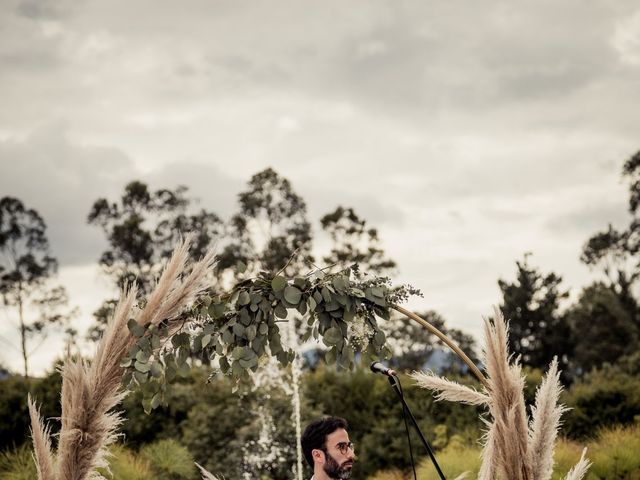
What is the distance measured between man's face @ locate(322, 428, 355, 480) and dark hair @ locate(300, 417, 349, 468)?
0.03 meters

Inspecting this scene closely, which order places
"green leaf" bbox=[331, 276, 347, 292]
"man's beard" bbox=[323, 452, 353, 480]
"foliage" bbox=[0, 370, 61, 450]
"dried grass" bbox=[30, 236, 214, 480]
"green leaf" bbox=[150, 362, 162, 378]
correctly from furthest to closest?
1. "foliage" bbox=[0, 370, 61, 450]
2. "man's beard" bbox=[323, 452, 353, 480]
3. "green leaf" bbox=[331, 276, 347, 292]
4. "green leaf" bbox=[150, 362, 162, 378]
5. "dried grass" bbox=[30, 236, 214, 480]

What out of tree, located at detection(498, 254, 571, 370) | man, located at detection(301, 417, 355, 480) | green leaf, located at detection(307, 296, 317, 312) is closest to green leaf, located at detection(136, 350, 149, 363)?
green leaf, located at detection(307, 296, 317, 312)

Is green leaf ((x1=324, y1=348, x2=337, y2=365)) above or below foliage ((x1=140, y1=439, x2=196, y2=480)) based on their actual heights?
above

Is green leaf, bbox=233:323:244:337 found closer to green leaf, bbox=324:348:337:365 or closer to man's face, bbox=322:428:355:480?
green leaf, bbox=324:348:337:365

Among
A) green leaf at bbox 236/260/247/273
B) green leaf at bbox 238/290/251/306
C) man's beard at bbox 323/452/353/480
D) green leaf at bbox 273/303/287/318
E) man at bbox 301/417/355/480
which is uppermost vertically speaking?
green leaf at bbox 236/260/247/273

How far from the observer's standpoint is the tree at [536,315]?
24906mm

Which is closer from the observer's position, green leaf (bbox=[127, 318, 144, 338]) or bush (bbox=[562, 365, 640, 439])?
green leaf (bbox=[127, 318, 144, 338])

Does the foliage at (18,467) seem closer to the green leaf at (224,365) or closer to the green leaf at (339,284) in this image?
the green leaf at (224,365)

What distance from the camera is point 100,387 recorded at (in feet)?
10.1

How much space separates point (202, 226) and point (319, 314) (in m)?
28.4

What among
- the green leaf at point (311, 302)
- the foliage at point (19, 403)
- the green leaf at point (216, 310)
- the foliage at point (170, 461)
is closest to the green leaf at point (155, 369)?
the green leaf at point (216, 310)

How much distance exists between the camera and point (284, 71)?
49.4ft

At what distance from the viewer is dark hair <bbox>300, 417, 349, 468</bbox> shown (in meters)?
4.49

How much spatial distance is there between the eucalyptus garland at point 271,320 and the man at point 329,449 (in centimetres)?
108
